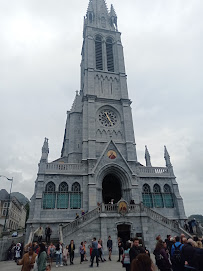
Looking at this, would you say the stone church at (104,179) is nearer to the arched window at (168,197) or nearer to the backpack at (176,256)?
the arched window at (168,197)

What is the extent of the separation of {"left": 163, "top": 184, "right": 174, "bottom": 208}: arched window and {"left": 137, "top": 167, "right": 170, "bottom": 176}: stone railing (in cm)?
192

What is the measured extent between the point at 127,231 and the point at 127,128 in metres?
15.3

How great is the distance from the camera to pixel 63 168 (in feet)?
85.7

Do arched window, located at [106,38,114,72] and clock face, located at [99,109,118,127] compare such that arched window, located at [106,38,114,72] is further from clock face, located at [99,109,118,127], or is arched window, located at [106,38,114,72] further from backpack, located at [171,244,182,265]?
backpack, located at [171,244,182,265]

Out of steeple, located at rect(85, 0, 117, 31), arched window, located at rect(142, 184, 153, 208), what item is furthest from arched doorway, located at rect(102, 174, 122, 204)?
steeple, located at rect(85, 0, 117, 31)

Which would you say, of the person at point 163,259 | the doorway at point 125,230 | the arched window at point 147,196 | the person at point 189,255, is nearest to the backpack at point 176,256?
the person at point 163,259

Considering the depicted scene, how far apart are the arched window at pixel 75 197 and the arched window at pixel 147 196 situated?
8.81 metres

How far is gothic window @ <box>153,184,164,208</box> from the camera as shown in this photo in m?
26.7

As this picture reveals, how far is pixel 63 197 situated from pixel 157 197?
1294 cm

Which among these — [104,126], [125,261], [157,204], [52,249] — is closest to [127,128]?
[104,126]

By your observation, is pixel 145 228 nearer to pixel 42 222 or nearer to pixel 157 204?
pixel 157 204

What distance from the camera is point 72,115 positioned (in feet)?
111

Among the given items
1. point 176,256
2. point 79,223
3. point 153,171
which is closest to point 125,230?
point 79,223

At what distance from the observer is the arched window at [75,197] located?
24.4 m
